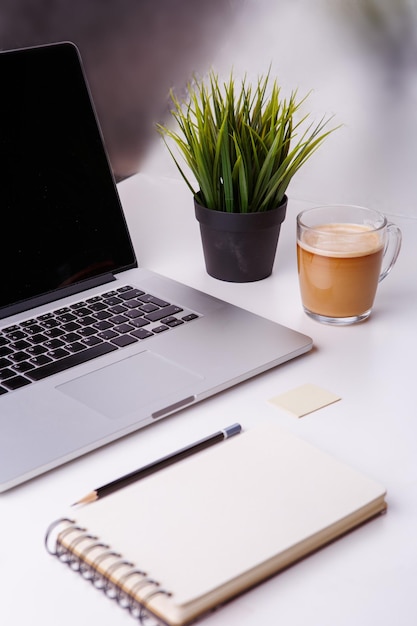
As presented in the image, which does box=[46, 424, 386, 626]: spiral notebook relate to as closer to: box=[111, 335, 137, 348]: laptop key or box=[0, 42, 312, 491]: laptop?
box=[0, 42, 312, 491]: laptop

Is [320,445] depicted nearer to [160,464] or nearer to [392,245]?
[160,464]

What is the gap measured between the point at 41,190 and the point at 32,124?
0.24 ft

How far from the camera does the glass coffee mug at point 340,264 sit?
84cm

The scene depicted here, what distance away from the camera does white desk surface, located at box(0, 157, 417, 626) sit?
0.51 metres

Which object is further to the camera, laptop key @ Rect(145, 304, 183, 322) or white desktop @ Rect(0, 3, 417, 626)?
laptop key @ Rect(145, 304, 183, 322)

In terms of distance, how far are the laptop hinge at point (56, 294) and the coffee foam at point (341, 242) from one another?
238mm

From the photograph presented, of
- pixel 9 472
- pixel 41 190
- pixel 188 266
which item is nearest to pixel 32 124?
pixel 41 190

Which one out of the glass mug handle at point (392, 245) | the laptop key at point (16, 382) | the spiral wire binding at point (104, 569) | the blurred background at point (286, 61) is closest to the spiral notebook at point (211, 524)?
the spiral wire binding at point (104, 569)

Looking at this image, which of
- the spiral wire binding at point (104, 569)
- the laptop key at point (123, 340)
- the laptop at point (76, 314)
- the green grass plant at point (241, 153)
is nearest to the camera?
the spiral wire binding at point (104, 569)

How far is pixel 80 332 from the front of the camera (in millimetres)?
832

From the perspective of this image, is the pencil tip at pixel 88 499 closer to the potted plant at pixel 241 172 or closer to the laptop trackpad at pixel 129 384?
the laptop trackpad at pixel 129 384

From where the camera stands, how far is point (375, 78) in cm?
113

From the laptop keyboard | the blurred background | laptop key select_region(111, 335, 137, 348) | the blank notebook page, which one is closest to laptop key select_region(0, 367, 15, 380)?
the laptop keyboard

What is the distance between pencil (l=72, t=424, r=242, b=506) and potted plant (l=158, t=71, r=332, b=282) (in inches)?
13.1
